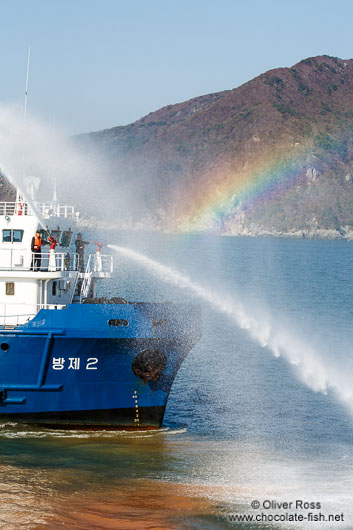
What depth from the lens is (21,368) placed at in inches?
953

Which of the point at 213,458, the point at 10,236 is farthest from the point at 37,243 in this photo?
the point at 213,458

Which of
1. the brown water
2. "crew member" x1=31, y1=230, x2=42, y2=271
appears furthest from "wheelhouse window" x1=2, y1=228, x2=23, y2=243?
the brown water

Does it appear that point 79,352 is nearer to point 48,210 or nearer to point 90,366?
point 90,366

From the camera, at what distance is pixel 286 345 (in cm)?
4728

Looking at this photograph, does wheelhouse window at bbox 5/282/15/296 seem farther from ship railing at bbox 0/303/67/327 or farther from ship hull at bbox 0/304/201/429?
Result: ship hull at bbox 0/304/201/429

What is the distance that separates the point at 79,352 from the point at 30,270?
338cm

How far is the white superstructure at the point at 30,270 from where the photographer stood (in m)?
25.4

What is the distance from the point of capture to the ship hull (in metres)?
24.2

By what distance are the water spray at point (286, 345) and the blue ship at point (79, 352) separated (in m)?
2.52

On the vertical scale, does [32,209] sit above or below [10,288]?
above

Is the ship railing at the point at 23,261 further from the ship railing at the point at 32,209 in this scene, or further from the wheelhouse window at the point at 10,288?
the ship railing at the point at 32,209

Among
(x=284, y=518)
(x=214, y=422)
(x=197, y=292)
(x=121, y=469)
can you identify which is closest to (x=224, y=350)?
(x=214, y=422)

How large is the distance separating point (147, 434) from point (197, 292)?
51.0 metres

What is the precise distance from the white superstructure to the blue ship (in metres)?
0.03
